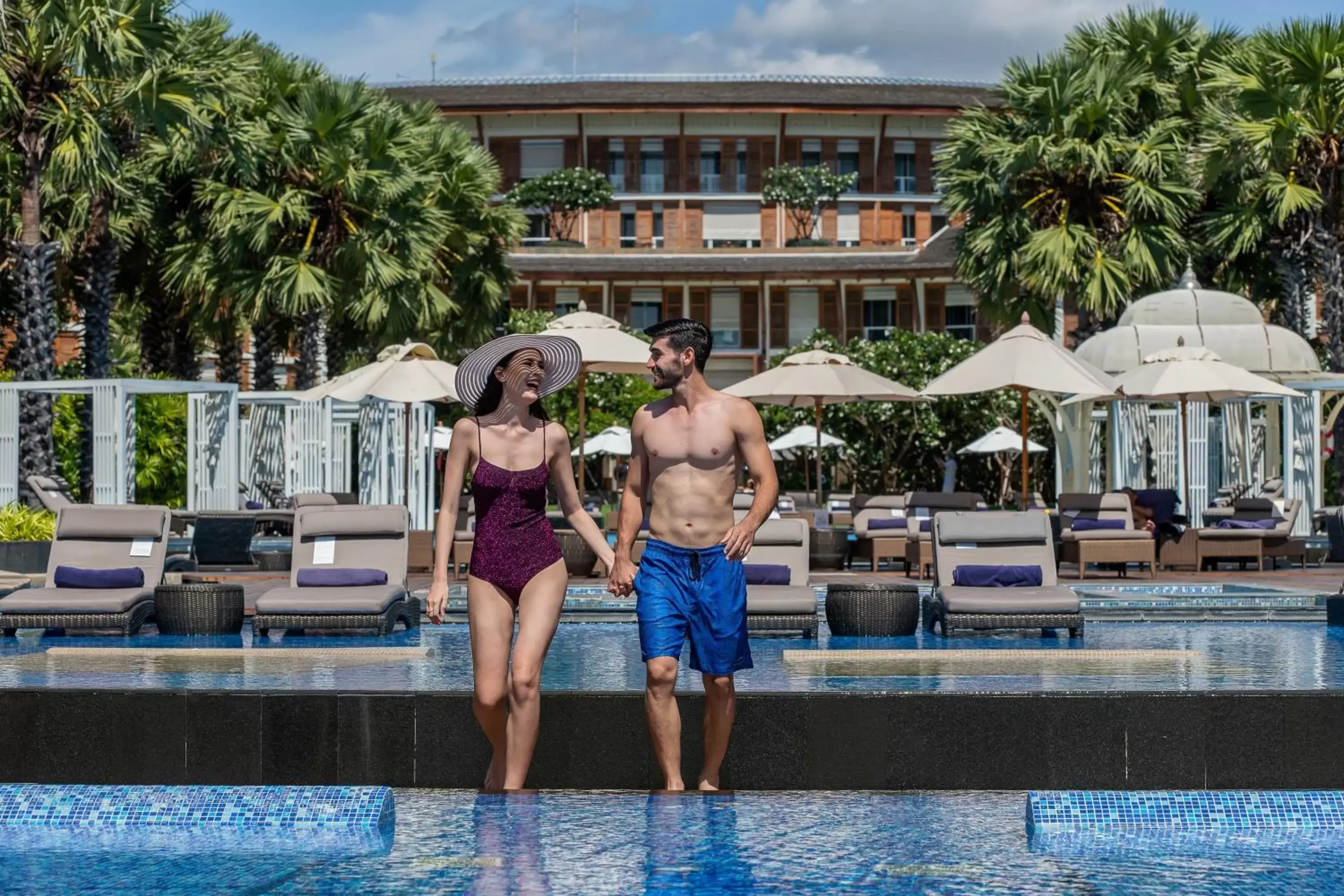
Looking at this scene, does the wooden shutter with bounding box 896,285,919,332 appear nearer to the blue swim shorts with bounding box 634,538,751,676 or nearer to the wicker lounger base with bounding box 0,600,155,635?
the wicker lounger base with bounding box 0,600,155,635

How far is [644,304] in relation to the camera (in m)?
61.8

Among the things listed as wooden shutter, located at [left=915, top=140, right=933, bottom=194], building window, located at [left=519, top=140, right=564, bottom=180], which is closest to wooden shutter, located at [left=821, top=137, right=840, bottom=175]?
wooden shutter, located at [left=915, top=140, right=933, bottom=194]

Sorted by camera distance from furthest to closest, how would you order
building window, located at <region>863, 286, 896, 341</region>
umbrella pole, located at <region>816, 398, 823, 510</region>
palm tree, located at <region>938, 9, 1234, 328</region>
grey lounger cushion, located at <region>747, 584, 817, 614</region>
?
1. building window, located at <region>863, 286, 896, 341</region>
2. palm tree, located at <region>938, 9, 1234, 328</region>
3. umbrella pole, located at <region>816, 398, 823, 510</region>
4. grey lounger cushion, located at <region>747, 584, 817, 614</region>

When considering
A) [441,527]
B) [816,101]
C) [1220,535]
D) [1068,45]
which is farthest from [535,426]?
[816,101]

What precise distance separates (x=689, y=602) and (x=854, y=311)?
54.9m

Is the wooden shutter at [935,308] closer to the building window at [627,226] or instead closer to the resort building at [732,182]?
the resort building at [732,182]

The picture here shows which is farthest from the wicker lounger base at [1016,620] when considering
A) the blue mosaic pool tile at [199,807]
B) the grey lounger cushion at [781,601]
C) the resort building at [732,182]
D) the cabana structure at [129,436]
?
the resort building at [732,182]

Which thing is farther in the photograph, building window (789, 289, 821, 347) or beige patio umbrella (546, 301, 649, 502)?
building window (789, 289, 821, 347)

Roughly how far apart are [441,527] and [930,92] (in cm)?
5901

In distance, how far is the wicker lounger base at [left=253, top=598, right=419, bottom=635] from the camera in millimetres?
11203

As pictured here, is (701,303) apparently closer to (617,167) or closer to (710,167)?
(710,167)

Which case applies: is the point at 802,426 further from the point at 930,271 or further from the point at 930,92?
the point at 930,92

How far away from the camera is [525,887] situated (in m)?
5.05

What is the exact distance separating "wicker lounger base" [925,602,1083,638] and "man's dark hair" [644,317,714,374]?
509 centimetres
